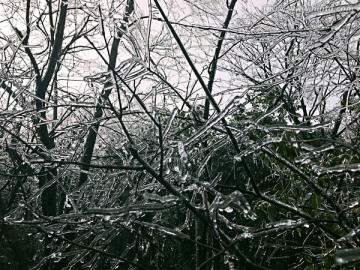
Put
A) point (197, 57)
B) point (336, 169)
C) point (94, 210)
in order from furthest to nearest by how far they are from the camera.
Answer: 1. point (197, 57)
2. point (94, 210)
3. point (336, 169)

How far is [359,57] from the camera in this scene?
7.16 ft

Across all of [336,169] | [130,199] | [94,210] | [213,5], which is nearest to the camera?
[336,169]

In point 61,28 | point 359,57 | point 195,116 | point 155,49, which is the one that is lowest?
point 195,116

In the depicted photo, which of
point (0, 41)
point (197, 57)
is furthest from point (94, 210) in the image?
point (0, 41)

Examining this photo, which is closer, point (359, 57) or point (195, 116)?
point (195, 116)

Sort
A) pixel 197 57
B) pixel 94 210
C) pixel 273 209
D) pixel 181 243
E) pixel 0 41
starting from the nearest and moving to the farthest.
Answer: pixel 94 210
pixel 273 209
pixel 197 57
pixel 0 41
pixel 181 243

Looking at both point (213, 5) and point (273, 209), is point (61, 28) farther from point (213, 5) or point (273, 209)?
point (273, 209)

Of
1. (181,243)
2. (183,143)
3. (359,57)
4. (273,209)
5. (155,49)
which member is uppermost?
(155,49)

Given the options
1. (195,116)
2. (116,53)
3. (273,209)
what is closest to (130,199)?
(195,116)

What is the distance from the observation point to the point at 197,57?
402cm

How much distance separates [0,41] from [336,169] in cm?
597

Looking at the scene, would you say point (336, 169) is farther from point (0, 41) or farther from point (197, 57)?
point (0, 41)

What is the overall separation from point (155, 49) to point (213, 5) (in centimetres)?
86

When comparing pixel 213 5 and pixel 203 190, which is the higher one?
pixel 213 5
